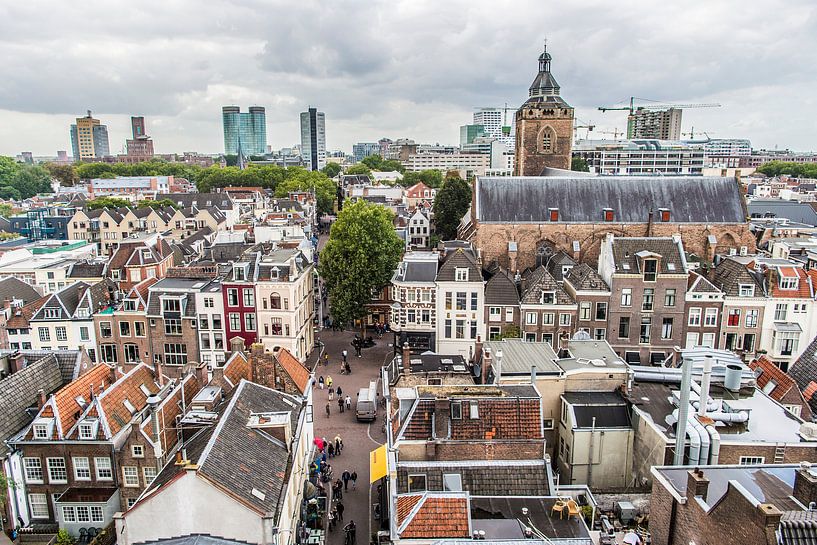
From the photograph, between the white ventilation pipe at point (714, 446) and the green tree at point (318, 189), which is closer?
the white ventilation pipe at point (714, 446)

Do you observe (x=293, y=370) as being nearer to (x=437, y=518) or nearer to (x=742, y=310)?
(x=437, y=518)

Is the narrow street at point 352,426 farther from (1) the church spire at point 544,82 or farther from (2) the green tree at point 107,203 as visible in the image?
(2) the green tree at point 107,203

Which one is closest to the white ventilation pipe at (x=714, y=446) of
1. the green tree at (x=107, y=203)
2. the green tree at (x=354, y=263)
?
the green tree at (x=354, y=263)

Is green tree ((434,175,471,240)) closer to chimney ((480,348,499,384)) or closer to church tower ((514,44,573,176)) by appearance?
church tower ((514,44,573,176))

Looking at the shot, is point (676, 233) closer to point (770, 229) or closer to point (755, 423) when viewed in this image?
point (770, 229)

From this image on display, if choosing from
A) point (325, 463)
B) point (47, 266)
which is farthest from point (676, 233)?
point (47, 266)

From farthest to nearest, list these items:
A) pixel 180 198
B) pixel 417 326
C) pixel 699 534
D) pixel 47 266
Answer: pixel 180 198
pixel 47 266
pixel 417 326
pixel 699 534
